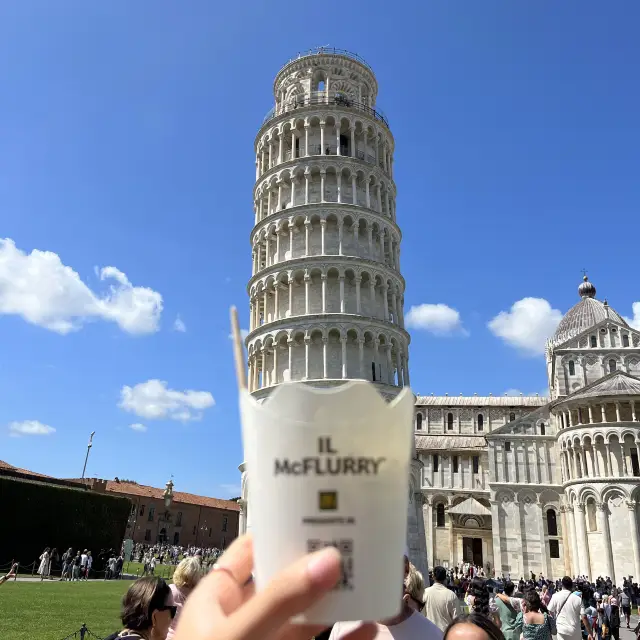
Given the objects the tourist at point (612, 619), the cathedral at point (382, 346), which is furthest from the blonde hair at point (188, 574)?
the cathedral at point (382, 346)

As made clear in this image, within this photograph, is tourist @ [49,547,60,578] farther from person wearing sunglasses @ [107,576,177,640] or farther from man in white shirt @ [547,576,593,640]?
person wearing sunglasses @ [107,576,177,640]

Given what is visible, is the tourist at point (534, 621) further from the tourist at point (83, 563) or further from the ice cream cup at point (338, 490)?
the tourist at point (83, 563)

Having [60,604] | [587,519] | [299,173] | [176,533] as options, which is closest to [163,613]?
[60,604]

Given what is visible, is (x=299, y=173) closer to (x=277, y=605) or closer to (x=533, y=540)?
(x=533, y=540)

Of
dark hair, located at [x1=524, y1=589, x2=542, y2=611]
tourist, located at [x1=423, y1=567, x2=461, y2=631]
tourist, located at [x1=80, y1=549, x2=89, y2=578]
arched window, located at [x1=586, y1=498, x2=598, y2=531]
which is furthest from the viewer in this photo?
arched window, located at [x1=586, y1=498, x2=598, y2=531]

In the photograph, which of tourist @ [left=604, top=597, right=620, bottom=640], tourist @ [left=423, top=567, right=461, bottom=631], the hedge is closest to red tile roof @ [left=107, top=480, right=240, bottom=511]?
the hedge

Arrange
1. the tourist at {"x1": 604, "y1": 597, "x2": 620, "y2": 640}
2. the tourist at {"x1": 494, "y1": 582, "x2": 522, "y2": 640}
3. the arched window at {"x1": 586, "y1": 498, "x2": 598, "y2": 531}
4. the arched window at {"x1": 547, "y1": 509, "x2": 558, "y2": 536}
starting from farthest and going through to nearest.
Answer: the arched window at {"x1": 547, "y1": 509, "x2": 558, "y2": 536}, the arched window at {"x1": 586, "y1": 498, "x2": 598, "y2": 531}, the tourist at {"x1": 604, "y1": 597, "x2": 620, "y2": 640}, the tourist at {"x1": 494, "y1": 582, "x2": 522, "y2": 640}

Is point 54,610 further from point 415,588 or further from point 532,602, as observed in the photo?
point 415,588

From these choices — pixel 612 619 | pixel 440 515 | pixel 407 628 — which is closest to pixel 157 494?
pixel 440 515
